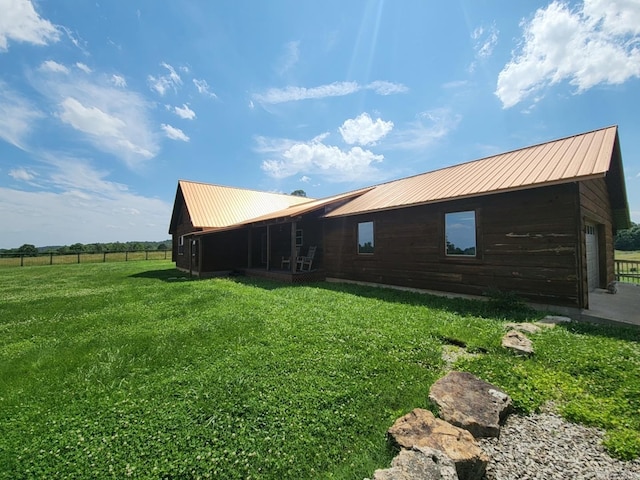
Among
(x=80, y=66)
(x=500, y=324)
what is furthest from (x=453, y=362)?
(x=80, y=66)

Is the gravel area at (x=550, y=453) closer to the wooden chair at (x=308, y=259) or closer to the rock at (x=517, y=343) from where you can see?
the rock at (x=517, y=343)

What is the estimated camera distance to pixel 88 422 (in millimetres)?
2643

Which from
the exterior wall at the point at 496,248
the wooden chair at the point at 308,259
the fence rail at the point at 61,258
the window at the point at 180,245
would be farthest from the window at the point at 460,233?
the fence rail at the point at 61,258

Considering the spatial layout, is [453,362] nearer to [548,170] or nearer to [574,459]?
[574,459]

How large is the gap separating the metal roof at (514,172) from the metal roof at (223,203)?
27.6 feet

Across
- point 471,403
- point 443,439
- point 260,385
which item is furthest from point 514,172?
point 260,385

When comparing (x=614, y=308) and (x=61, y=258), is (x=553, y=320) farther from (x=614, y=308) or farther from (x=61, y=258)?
(x=61, y=258)

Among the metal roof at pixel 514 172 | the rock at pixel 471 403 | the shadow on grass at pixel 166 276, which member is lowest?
the rock at pixel 471 403

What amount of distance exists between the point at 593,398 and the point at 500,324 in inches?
94.8

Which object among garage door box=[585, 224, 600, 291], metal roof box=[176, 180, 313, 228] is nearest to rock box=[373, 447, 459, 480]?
garage door box=[585, 224, 600, 291]

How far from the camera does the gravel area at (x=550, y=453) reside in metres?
1.97

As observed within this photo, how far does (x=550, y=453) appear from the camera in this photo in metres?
2.16

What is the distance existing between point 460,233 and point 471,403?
18.7 feet

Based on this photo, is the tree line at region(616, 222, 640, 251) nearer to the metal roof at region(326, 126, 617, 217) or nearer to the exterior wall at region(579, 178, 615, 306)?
the exterior wall at region(579, 178, 615, 306)
